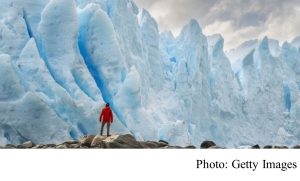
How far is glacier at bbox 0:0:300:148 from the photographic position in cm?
1399

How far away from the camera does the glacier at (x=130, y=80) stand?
45.9 ft

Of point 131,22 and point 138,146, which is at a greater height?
point 131,22

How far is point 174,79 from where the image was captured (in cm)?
2097

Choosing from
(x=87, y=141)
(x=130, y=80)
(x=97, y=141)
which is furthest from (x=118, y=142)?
(x=130, y=80)

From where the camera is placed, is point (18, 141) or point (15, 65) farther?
point (15, 65)

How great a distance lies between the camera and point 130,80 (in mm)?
15438

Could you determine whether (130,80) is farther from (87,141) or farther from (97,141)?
(97,141)

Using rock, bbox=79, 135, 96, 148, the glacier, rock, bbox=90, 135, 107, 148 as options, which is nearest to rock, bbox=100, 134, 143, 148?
rock, bbox=90, 135, 107, 148

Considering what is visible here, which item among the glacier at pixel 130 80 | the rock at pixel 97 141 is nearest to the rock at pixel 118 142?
the rock at pixel 97 141

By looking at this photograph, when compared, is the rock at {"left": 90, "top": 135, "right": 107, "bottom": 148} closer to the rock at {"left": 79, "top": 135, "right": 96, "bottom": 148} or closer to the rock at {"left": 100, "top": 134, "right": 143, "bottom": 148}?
the rock at {"left": 100, "top": 134, "right": 143, "bottom": 148}
